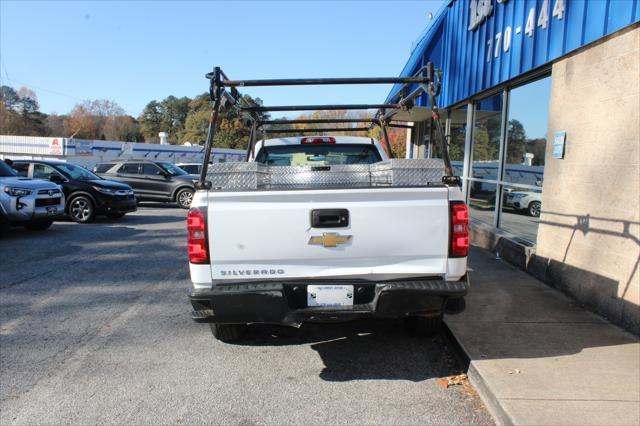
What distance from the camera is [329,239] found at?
343 centimetres

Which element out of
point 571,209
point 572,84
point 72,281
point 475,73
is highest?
point 475,73

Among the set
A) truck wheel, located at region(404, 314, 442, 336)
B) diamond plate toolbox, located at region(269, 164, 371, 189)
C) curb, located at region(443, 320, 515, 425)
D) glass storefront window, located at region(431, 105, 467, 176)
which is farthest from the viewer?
glass storefront window, located at region(431, 105, 467, 176)

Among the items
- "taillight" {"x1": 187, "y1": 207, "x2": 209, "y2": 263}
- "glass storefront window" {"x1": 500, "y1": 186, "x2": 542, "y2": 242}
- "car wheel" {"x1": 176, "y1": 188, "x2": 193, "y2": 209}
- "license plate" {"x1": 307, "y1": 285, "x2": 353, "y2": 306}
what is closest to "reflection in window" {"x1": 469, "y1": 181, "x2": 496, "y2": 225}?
"glass storefront window" {"x1": 500, "y1": 186, "x2": 542, "y2": 242}

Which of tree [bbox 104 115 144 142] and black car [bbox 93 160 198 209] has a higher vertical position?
tree [bbox 104 115 144 142]

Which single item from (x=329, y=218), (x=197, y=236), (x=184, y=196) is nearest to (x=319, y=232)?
(x=329, y=218)

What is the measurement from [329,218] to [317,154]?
262 centimetres

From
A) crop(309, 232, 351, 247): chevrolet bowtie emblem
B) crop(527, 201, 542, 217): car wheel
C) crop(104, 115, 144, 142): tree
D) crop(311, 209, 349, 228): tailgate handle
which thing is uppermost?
crop(104, 115, 144, 142): tree

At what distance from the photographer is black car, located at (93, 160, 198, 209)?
55.1ft

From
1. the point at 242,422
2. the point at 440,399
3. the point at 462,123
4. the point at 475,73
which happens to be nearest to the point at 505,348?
the point at 440,399

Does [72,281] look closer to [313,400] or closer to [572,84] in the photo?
[313,400]

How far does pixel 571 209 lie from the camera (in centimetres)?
582

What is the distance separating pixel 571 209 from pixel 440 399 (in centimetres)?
349

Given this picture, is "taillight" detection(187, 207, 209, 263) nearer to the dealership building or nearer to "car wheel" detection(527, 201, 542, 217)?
the dealership building

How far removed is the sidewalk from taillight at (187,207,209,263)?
225 centimetres
